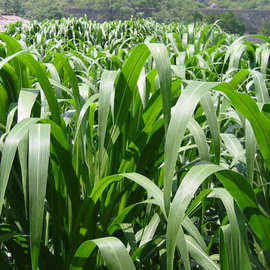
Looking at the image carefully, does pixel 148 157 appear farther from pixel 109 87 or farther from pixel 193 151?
pixel 193 151

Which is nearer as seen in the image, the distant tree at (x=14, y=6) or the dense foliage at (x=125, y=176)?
the dense foliage at (x=125, y=176)

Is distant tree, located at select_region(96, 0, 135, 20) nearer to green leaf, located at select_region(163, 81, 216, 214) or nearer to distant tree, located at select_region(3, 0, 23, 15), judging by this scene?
distant tree, located at select_region(3, 0, 23, 15)

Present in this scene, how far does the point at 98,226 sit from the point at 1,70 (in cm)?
34

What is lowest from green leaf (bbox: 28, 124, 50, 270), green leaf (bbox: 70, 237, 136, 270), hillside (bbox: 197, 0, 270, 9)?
green leaf (bbox: 70, 237, 136, 270)

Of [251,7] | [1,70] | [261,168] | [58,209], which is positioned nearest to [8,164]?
[58,209]

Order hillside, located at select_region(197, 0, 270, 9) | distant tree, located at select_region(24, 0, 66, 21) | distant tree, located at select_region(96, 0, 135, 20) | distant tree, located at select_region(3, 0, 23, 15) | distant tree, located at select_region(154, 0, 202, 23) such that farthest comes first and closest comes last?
hillside, located at select_region(197, 0, 270, 9) → distant tree, located at select_region(154, 0, 202, 23) → distant tree, located at select_region(96, 0, 135, 20) → distant tree, located at select_region(3, 0, 23, 15) → distant tree, located at select_region(24, 0, 66, 21)

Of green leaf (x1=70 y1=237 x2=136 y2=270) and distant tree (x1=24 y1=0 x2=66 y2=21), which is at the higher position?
distant tree (x1=24 y1=0 x2=66 y2=21)

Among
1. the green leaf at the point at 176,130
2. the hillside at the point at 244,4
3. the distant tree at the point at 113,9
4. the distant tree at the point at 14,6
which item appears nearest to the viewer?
the green leaf at the point at 176,130

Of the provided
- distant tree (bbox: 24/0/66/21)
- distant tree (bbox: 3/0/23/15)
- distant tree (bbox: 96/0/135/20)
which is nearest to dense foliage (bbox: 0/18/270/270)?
distant tree (bbox: 24/0/66/21)

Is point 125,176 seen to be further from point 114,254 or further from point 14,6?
point 14,6

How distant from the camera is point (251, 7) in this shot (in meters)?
39.3

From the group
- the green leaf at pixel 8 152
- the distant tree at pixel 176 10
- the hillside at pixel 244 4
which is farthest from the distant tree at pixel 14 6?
the green leaf at pixel 8 152

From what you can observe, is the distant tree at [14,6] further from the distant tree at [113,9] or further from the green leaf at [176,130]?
the green leaf at [176,130]

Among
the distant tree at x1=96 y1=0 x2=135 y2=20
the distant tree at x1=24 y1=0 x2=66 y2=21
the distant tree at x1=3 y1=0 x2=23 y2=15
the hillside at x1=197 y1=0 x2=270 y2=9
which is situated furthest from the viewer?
the hillside at x1=197 y1=0 x2=270 y2=9
